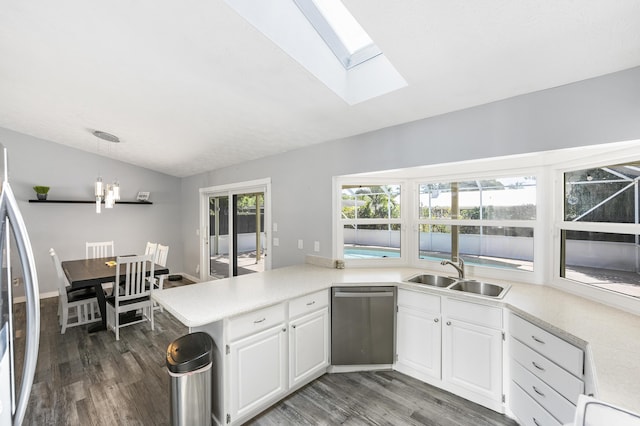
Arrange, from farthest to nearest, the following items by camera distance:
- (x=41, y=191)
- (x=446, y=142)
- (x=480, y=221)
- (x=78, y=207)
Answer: (x=78, y=207)
(x=41, y=191)
(x=480, y=221)
(x=446, y=142)

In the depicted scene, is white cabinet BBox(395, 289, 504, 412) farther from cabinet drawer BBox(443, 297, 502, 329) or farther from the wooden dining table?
the wooden dining table

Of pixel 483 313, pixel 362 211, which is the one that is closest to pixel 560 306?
pixel 483 313

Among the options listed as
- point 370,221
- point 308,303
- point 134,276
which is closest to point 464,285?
point 370,221

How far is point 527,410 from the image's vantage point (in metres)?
1.69

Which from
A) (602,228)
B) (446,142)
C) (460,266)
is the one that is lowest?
(460,266)

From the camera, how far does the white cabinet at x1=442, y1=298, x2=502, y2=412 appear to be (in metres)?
1.92

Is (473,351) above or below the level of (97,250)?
below

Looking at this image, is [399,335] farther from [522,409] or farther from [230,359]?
[230,359]

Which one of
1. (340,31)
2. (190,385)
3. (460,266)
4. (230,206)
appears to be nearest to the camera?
(190,385)

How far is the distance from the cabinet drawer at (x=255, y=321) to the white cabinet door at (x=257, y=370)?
4 centimetres

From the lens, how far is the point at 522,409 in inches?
68.4

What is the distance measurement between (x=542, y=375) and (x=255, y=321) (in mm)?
1782

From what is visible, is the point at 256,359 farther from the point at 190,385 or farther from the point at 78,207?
the point at 78,207

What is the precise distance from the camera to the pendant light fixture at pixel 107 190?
319 cm
